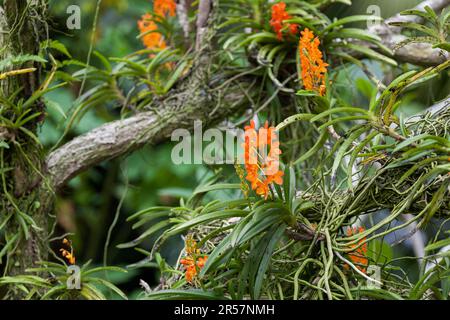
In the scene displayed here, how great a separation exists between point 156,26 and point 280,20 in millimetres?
480

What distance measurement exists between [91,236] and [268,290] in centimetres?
185

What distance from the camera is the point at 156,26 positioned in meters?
1.83

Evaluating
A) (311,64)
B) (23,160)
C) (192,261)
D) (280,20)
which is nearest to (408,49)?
(280,20)

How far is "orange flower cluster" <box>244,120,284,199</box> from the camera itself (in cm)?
94

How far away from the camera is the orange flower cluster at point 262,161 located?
0.94 m

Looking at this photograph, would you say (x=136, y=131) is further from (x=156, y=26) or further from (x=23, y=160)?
(x=156, y=26)

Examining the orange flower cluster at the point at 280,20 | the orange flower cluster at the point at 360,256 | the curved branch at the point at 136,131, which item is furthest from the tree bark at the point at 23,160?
the orange flower cluster at the point at 360,256

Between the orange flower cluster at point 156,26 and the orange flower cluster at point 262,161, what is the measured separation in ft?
2.91

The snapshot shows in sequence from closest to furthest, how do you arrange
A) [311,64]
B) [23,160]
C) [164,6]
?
[311,64], [23,160], [164,6]

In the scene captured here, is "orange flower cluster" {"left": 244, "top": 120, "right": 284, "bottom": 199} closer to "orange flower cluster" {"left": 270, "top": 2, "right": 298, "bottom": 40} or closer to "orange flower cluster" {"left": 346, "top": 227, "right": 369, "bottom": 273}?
"orange flower cluster" {"left": 346, "top": 227, "right": 369, "bottom": 273}

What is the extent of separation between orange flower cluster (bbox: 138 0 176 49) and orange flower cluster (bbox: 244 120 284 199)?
89 centimetres

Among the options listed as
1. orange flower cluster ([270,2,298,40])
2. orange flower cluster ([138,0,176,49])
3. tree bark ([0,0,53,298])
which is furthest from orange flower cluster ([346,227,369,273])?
orange flower cluster ([138,0,176,49])

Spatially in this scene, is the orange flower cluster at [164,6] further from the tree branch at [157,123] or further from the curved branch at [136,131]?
the curved branch at [136,131]
